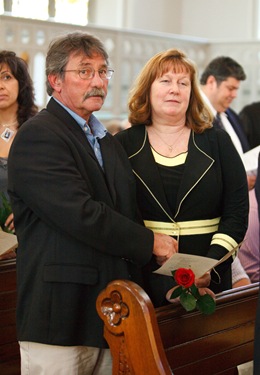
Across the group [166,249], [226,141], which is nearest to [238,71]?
[226,141]

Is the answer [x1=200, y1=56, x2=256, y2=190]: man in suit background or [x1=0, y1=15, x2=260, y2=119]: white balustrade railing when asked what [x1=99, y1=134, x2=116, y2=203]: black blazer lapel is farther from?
[x1=0, y1=15, x2=260, y2=119]: white balustrade railing

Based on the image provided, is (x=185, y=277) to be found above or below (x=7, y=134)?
below

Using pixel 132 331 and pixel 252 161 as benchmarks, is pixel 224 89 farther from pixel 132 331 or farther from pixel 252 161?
pixel 132 331

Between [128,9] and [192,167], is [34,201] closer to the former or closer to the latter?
Answer: [192,167]

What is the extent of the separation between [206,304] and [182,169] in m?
0.75

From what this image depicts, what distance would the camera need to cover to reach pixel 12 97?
457 cm

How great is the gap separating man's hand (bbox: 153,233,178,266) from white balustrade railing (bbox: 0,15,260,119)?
254 inches

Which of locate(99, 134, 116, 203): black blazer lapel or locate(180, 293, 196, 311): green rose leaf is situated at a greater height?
locate(99, 134, 116, 203): black blazer lapel

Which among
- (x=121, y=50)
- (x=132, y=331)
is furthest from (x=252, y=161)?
(x=121, y=50)

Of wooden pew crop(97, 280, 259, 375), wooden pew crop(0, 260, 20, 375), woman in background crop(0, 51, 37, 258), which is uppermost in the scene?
woman in background crop(0, 51, 37, 258)

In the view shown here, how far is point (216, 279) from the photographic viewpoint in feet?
11.7

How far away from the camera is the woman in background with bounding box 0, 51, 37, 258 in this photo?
453cm

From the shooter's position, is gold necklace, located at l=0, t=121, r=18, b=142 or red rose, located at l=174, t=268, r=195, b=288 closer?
red rose, located at l=174, t=268, r=195, b=288

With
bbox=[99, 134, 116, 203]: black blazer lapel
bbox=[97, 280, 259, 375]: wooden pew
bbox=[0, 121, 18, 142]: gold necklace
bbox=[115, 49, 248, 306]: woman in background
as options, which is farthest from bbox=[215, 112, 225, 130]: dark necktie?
bbox=[99, 134, 116, 203]: black blazer lapel
